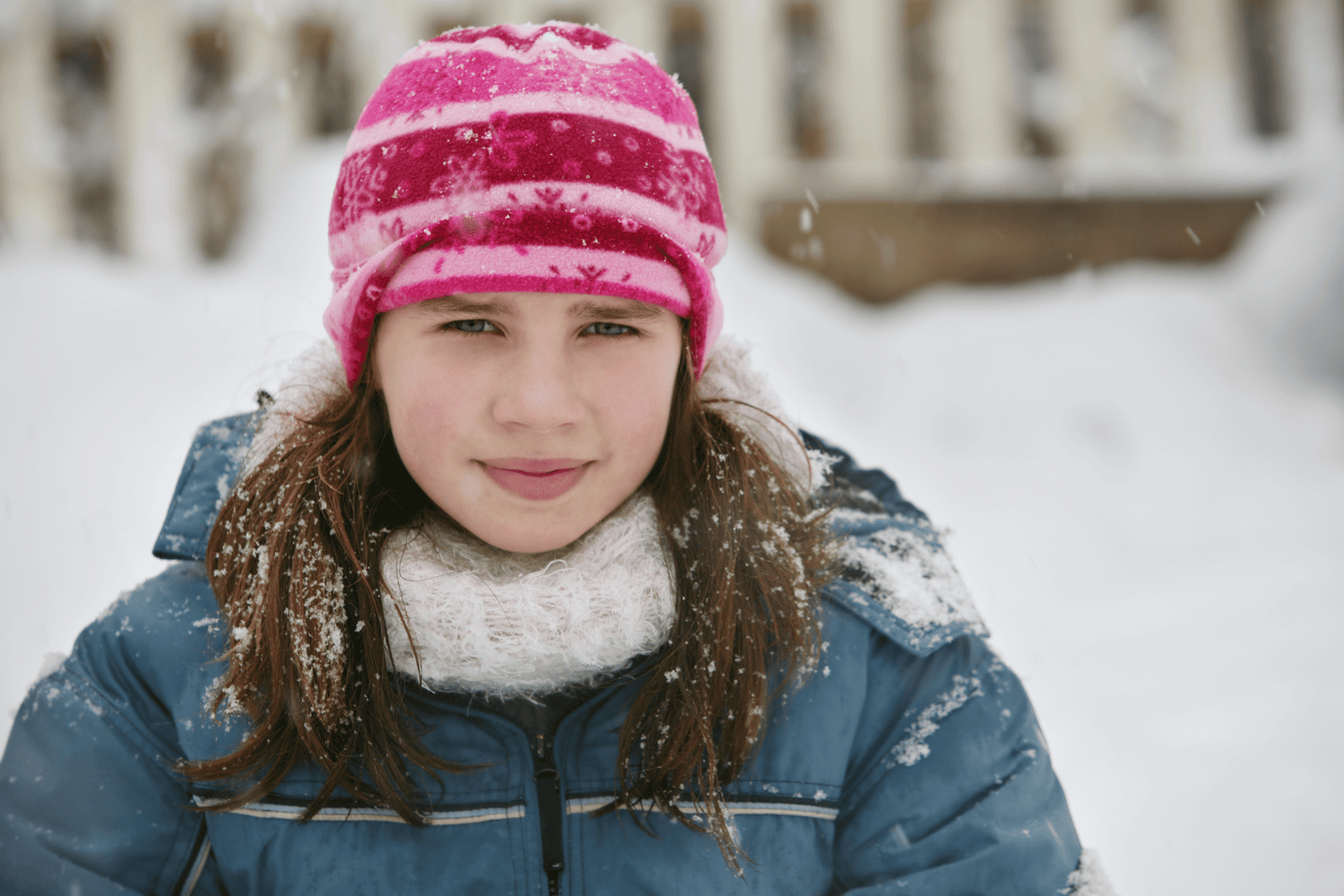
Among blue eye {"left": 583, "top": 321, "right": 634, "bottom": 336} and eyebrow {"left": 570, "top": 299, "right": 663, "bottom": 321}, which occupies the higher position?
eyebrow {"left": 570, "top": 299, "right": 663, "bottom": 321}

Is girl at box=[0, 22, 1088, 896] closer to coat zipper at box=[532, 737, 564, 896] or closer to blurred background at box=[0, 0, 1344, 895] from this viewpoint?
coat zipper at box=[532, 737, 564, 896]

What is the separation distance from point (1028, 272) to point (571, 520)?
A: 23.2 ft

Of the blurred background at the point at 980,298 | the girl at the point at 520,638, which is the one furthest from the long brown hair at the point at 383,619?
the blurred background at the point at 980,298

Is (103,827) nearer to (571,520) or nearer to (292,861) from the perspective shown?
(292,861)

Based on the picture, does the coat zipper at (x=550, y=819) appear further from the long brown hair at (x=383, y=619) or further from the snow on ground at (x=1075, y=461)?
the snow on ground at (x=1075, y=461)

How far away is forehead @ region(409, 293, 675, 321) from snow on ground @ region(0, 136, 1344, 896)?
1.47 ft

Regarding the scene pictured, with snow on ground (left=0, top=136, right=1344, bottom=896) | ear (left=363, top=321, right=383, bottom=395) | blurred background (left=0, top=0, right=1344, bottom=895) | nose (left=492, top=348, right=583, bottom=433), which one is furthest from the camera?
blurred background (left=0, top=0, right=1344, bottom=895)

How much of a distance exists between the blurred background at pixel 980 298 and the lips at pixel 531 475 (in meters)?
1.69

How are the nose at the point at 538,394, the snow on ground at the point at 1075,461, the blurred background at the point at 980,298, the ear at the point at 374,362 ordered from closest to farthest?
the nose at the point at 538,394
the ear at the point at 374,362
the snow on ground at the point at 1075,461
the blurred background at the point at 980,298

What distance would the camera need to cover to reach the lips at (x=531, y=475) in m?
1.07

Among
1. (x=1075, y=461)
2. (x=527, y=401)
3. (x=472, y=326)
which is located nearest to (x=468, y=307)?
(x=472, y=326)

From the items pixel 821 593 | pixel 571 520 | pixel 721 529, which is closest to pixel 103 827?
pixel 571 520

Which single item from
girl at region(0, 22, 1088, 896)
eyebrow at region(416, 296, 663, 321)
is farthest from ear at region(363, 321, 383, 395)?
eyebrow at region(416, 296, 663, 321)

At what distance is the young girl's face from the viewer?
1029mm
